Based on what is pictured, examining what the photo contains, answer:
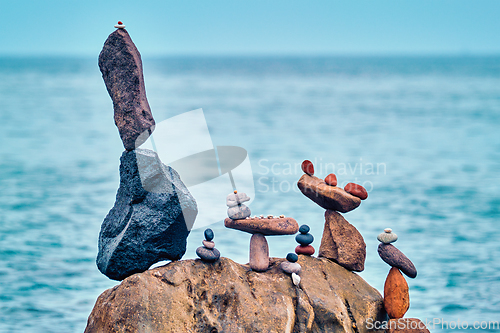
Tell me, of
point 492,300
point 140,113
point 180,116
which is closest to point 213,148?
point 180,116

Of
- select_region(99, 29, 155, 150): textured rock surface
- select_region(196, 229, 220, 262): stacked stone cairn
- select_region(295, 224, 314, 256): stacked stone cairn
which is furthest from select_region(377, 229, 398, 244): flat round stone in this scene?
select_region(99, 29, 155, 150): textured rock surface

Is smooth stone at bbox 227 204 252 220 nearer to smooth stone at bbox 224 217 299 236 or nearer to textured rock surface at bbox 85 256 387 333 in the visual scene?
smooth stone at bbox 224 217 299 236

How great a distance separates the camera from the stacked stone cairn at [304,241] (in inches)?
257

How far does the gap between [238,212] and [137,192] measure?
1102 millimetres

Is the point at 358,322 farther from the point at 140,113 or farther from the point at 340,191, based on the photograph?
the point at 140,113

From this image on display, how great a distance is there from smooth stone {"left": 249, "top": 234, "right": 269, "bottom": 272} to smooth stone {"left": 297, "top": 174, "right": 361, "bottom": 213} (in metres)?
0.76

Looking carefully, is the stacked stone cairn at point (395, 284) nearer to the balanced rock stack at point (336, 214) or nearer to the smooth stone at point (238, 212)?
the balanced rock stack at point (336, 214)

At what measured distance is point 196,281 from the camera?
19.5 ft

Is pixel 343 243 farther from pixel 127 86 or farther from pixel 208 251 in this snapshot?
pixel 127 86

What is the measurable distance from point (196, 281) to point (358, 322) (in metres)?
1.84

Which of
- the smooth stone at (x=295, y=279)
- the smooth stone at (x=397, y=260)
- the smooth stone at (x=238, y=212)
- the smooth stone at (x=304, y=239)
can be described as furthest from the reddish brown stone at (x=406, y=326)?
the smooth stone at (x=238, y=212)

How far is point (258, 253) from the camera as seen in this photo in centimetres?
632

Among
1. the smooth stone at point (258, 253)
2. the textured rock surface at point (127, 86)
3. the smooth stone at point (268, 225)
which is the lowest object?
the smooth stone at point (258, 253)

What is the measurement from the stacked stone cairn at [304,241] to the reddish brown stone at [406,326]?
1176 mm
